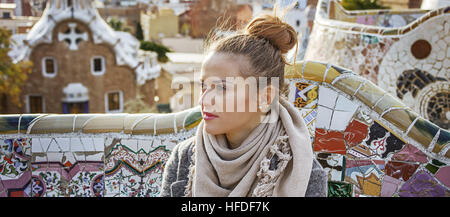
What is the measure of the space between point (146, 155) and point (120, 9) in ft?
85.7

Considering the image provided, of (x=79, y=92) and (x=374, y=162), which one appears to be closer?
(x=374, y=162)

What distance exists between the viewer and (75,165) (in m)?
2.55

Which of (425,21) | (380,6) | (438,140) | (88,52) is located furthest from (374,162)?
(380,6)

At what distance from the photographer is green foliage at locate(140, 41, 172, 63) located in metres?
21.2

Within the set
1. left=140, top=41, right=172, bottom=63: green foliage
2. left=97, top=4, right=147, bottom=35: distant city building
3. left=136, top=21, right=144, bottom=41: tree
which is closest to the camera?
left=140, top=41, right=172, bottom=63: green foliage

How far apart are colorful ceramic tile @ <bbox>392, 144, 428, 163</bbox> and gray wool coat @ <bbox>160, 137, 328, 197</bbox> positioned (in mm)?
887

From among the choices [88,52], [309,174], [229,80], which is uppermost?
[229,80]

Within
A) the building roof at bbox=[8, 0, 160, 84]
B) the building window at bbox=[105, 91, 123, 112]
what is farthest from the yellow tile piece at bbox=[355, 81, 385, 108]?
the building window at bbox=[105, 91, 123, 112]

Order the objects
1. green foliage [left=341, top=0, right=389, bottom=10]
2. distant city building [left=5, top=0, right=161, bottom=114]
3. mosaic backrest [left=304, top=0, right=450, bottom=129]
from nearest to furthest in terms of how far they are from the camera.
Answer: mosaic backrest [left=304, top=0, right=450, bottom=129]
distant city building [left=5, top=0, right=161, bottom=114]
green foliage [left=341, top=0, right=389, bottom=10]

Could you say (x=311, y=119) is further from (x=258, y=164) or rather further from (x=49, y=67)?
(x=49, y=67)

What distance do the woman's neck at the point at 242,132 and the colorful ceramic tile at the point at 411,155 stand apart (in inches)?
43.0

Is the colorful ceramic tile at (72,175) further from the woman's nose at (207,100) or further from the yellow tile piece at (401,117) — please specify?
the yellow tile piece at (401,117)

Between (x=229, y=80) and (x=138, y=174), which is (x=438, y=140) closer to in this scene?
(x=229, y=80)

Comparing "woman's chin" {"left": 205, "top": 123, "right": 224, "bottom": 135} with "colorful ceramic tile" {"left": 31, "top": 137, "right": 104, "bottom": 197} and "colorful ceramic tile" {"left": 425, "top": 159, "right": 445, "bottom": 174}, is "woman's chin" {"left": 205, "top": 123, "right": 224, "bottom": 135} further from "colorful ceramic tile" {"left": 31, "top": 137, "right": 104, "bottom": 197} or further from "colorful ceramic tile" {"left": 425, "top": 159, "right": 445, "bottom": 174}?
"colorful ceramic tile" {"left": 425, "top": 159, "right": 445, "bottom": 174}
